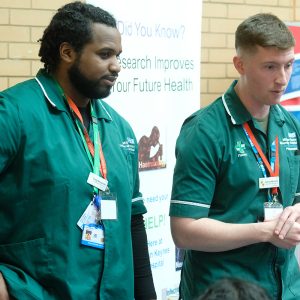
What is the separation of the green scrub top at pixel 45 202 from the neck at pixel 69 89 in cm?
5

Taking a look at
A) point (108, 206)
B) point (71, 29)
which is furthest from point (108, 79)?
point (108, 206)

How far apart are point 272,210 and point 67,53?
3.40ft

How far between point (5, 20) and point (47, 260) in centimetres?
196

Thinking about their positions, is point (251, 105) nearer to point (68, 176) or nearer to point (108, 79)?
point (108, 79)

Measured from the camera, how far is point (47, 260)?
2633 millimetres

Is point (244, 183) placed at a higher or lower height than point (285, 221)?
higher

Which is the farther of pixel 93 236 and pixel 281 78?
pixel 281 78

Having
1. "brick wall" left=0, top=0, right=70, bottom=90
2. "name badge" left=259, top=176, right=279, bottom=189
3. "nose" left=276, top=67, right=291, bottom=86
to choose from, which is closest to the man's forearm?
"name badge" left=259, top=176, right=279, bottom=189

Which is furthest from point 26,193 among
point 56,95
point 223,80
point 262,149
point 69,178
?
point 223,80

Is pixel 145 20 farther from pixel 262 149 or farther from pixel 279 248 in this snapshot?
pixel 279 248

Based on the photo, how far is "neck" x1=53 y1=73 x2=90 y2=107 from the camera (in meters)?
2.81

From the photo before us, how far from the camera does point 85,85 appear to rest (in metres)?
2.77

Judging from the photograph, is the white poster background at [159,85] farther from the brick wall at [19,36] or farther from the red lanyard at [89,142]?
the red lanyard at [89,142]

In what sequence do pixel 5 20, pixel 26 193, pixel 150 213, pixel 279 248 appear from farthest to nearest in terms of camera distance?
pixel 150 213 → pixel 5 20 → pixel 279 248 → pixel 26 193
